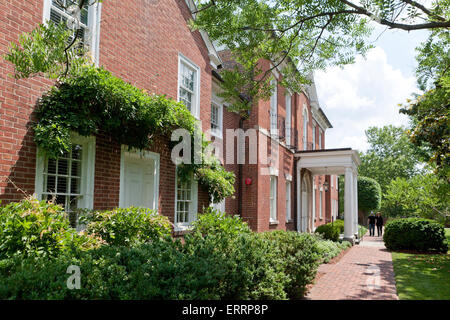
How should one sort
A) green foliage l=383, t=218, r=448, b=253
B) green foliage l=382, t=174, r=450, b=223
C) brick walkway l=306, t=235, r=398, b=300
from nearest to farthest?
brick walkway l=306, t=235, r=398, b=300
green foliage l=382, t=174, r=450, b=223
green foliage l=383, t=218, r=448, b=253

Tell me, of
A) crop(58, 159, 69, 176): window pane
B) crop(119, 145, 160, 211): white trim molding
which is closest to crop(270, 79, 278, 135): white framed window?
crop(119, 145, 160, 211): white trim molding

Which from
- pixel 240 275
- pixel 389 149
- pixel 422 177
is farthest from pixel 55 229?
pixel 389 149

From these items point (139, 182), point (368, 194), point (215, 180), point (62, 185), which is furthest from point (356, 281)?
point (368, 194)

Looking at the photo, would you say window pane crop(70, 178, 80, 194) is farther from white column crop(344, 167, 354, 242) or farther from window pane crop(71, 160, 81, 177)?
white column crop(344, 167, 354, 242)

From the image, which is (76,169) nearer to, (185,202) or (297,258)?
(185,202)

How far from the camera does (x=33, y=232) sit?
13.9 feet

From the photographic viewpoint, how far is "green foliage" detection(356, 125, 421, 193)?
47.6m

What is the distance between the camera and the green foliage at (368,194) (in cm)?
3666

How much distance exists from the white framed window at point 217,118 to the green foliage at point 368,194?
28.2 meters

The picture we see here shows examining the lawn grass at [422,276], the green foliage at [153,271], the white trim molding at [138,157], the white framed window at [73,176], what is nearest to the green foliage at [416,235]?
the lawn grass at [422,276]

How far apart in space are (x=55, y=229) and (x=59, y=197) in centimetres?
190

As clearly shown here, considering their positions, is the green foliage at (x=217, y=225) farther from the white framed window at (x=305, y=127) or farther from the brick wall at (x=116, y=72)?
the white framed window at (x=305, y=127)

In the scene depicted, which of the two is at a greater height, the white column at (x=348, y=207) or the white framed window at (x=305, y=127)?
the white framed window at (x=305, y=127)

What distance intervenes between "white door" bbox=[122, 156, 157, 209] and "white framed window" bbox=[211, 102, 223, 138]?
4.36 meters
